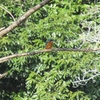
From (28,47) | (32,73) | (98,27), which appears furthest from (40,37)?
(98,27)

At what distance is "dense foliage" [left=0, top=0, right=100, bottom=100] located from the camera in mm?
3701

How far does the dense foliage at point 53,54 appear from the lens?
370cm

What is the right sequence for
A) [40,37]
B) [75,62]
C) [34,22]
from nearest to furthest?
[75,62] → [40,37] → [34,22]

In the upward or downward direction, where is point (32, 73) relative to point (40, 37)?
downward

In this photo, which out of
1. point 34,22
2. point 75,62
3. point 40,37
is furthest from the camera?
point 34,22

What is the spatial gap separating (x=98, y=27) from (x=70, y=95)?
84 centimetres

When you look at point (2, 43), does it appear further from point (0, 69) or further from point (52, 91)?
point (52, 91)

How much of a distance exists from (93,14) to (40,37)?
29.0 inches

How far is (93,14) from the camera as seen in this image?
13.4 feet

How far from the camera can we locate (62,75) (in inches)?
147

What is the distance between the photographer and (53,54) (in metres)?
3.83

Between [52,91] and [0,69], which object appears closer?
[52,91]

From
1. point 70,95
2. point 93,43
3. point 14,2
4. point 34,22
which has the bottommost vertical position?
point 70,95

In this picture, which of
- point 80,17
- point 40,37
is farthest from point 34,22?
point 80,17
